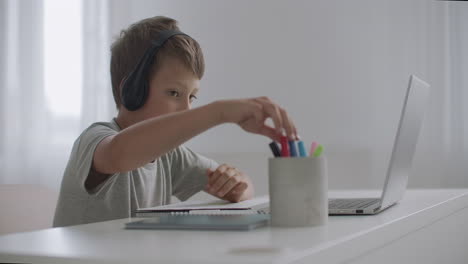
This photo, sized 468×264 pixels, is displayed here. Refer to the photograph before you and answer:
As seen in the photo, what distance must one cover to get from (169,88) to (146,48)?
0.11 m

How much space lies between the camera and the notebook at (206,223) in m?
0.69

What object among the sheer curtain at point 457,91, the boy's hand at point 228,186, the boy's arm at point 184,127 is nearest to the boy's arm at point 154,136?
the boy's arm at point 184,127

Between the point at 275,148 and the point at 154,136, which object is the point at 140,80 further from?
the point at 275,148

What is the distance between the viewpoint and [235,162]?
2688 mm

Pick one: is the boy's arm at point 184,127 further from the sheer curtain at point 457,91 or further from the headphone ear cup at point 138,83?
the sheer curtain at point 457,91

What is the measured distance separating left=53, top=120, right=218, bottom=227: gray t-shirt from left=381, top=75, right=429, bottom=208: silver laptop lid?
49 centimetres

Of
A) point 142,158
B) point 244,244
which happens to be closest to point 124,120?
point 142,158

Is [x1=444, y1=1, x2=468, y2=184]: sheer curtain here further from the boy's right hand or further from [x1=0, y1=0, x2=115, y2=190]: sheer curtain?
the boy's right hand

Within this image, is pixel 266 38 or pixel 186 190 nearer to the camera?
pixel 186 190

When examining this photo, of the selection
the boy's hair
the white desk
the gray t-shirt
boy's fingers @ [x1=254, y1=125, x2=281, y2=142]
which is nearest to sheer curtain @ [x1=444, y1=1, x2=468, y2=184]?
the gray t-shirt

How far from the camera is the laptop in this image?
870 millimetres

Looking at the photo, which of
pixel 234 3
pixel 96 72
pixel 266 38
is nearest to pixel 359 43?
pixel 266 38

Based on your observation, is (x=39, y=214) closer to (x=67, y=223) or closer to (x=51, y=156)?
(x=67, y=223)

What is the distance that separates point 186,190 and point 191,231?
95 centimetres
